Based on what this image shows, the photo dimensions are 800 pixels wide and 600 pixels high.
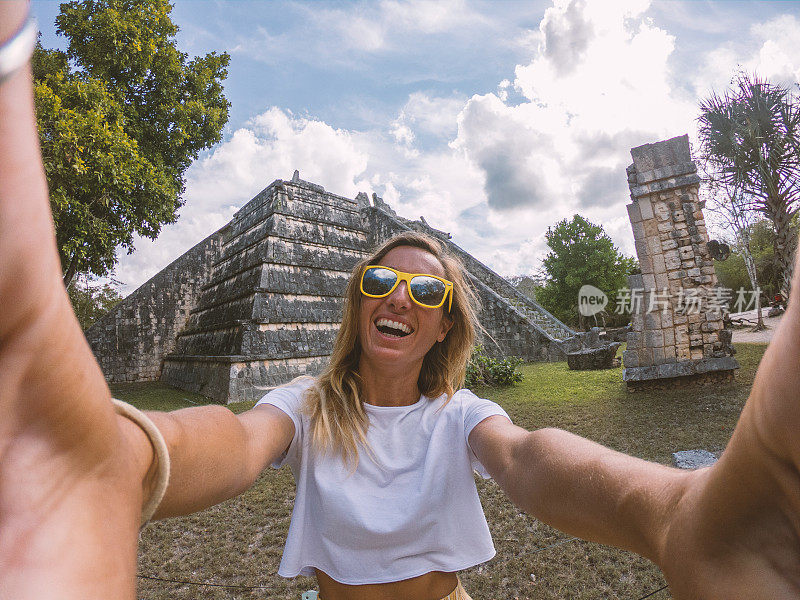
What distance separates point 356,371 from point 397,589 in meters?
0.89

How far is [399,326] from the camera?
6.03ft

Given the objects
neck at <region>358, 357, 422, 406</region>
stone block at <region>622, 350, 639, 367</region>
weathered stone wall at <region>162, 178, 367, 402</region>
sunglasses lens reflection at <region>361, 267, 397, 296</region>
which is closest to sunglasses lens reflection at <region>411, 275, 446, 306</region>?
sunglasses lens reflection at <region>361, 267, 397, 296</region>

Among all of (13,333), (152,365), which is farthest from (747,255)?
(152,365)

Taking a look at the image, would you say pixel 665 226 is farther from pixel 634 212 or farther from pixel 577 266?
pixel 577 266

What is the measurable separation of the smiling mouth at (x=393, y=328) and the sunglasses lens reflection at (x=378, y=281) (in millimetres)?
141

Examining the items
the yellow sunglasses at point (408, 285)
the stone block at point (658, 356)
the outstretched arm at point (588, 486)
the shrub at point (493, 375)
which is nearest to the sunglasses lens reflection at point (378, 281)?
the yellow sunglasses at point (408, 285)

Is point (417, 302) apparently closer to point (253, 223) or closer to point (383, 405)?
point (383, 405)

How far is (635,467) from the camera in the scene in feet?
2.83

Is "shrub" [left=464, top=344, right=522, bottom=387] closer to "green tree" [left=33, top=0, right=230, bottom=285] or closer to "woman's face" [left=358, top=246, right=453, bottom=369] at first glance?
"woman's face" [left=358, top=246, right=453, bottom=369]

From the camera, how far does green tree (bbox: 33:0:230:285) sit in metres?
7.25

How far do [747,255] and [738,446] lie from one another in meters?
A: 23.4

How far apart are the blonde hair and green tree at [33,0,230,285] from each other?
7.94 metres

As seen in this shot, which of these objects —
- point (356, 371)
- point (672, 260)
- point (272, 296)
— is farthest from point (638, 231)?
point (272, 296)

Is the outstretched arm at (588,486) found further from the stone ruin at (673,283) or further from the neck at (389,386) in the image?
the stone ruin at (673,283)
